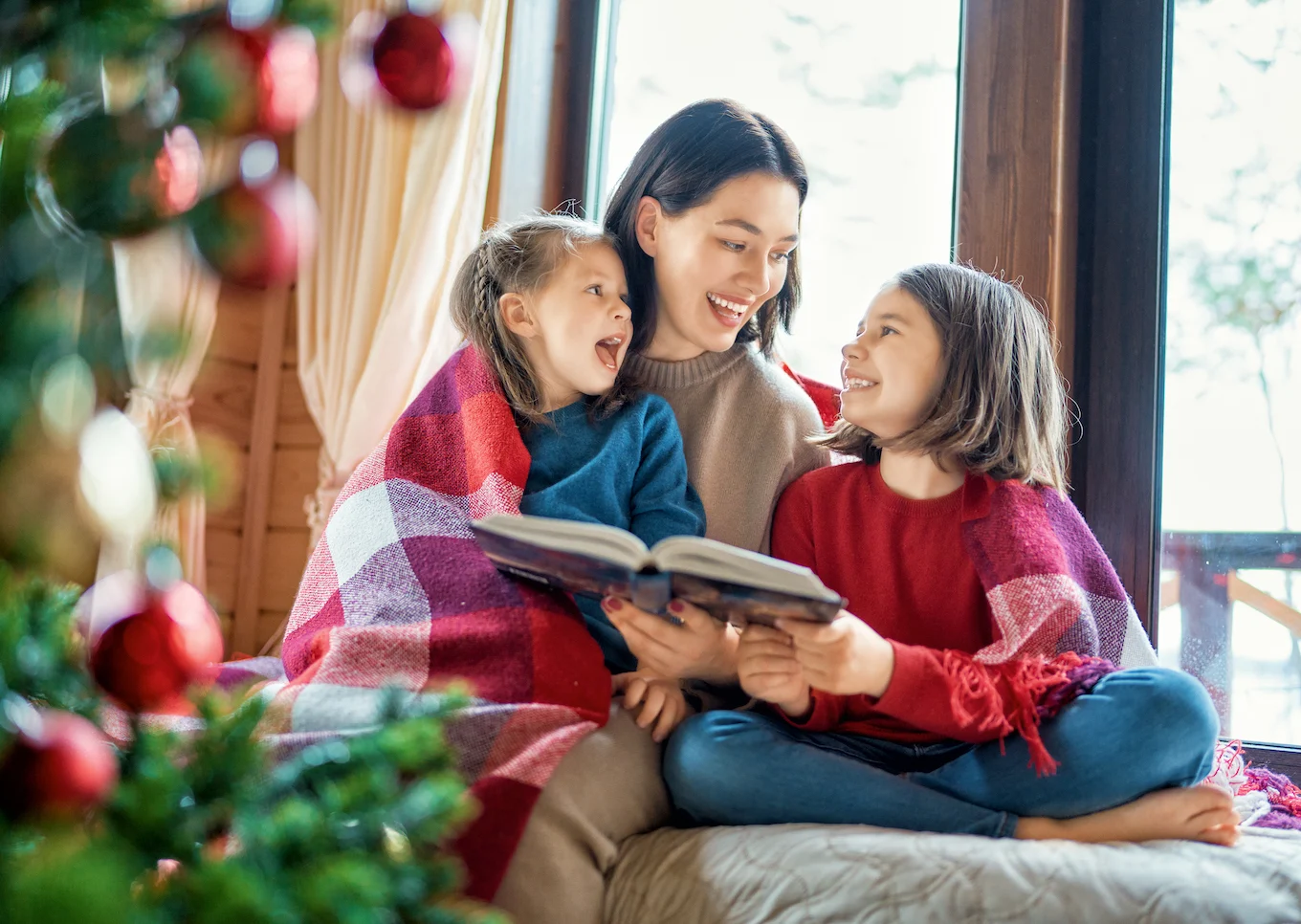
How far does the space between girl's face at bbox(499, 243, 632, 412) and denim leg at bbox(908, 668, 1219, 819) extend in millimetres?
743

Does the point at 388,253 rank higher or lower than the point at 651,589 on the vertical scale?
higher

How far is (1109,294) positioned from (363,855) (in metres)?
1.80

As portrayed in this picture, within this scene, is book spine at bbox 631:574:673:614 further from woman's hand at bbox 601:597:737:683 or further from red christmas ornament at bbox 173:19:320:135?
red christmas ornament at bbox 173:19:320:135

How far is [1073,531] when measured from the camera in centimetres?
150

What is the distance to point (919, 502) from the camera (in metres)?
1.53

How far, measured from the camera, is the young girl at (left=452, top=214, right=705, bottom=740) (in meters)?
1.52

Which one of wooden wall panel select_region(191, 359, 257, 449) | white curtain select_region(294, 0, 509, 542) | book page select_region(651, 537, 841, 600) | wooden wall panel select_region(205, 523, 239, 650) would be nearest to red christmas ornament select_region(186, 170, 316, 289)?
book page select_region(651, 537, 841, 600)

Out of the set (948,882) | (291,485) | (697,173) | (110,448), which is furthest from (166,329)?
(291,485)

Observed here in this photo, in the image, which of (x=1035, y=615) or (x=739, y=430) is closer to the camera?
(x=1035, y=615)

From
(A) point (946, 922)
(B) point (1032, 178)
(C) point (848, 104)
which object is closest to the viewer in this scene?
(A) point (946, 922)

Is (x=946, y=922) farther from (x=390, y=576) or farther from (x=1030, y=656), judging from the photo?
(x=390, y=576)

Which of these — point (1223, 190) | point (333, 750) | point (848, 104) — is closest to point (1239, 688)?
point (1223, 190)

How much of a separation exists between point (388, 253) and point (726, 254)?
96cm

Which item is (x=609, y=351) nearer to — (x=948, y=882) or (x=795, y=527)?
(x=795, y=527)
